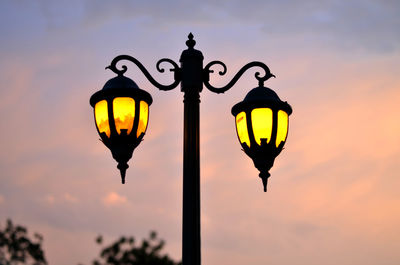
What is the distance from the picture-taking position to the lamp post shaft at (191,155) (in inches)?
193

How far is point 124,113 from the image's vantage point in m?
5.39

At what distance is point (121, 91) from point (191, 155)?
0.85 meters

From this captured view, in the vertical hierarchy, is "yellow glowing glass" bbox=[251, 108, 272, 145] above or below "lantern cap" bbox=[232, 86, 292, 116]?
below

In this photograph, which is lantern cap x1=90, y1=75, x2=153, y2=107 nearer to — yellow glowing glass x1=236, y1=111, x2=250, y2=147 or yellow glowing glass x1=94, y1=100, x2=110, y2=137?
yellow glowing glass x1=94, y1=100, x2=110, y2=137

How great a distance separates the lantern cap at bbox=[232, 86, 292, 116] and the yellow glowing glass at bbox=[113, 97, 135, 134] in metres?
0.96

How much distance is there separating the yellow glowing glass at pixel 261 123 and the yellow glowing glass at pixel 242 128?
7 centimetres

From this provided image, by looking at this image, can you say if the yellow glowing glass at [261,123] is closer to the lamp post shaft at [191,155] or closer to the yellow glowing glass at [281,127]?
the yellow glowing glass at [281,127]

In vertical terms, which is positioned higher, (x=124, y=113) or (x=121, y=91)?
(x=121, y=91)

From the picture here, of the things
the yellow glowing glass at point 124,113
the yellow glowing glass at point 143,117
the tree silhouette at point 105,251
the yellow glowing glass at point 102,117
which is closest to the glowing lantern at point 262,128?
the yellow glowing glass at point 143,117

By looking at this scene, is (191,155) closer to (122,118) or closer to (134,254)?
(122,118)

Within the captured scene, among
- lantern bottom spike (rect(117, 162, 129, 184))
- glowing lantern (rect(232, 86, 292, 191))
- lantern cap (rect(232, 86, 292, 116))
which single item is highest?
lantern cap (rect(232, 86, 292, 116))

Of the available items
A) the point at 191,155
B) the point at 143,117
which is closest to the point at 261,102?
the point at 191,155

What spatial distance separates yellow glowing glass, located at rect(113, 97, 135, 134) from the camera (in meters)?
5.36

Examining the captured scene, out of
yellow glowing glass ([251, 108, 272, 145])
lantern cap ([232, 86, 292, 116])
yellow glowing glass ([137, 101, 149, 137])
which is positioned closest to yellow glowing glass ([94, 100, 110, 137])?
yellow glowing glass ([137, 101, 149, 137])
